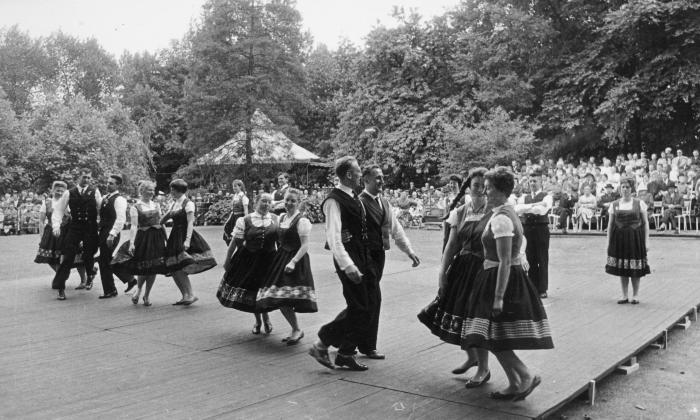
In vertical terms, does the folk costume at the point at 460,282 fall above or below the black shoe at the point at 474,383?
above

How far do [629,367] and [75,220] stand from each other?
290 inches

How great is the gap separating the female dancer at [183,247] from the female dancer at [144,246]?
109 mm

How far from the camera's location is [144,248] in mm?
8359

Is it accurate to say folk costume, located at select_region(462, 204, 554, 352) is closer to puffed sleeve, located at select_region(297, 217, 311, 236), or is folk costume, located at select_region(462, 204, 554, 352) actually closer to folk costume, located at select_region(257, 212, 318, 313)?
folk costume, located at select_region(257, 212, 318, 313)

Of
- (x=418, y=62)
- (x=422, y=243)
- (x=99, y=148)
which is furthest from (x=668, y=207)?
(x=99, y=148)

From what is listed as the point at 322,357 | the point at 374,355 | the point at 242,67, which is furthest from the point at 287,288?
the point at 242,67

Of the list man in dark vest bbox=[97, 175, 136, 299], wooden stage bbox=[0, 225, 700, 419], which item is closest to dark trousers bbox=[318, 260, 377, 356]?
wooden stage bbox=[0, 225, 700, 419]

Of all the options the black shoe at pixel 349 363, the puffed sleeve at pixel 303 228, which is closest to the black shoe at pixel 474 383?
the black shoe at pixel 349 363

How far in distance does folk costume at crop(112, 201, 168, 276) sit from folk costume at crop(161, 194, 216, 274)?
105 millimetres

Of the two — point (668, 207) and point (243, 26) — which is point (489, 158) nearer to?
point (668, 207)

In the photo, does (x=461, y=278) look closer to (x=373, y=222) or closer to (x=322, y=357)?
(x=373, y=222)

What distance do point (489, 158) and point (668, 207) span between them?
8.24 metres

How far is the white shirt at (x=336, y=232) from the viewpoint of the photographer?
5109mm

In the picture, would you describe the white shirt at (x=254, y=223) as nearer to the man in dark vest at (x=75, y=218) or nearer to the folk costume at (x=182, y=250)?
the folk costume at (x=182, y=250)
